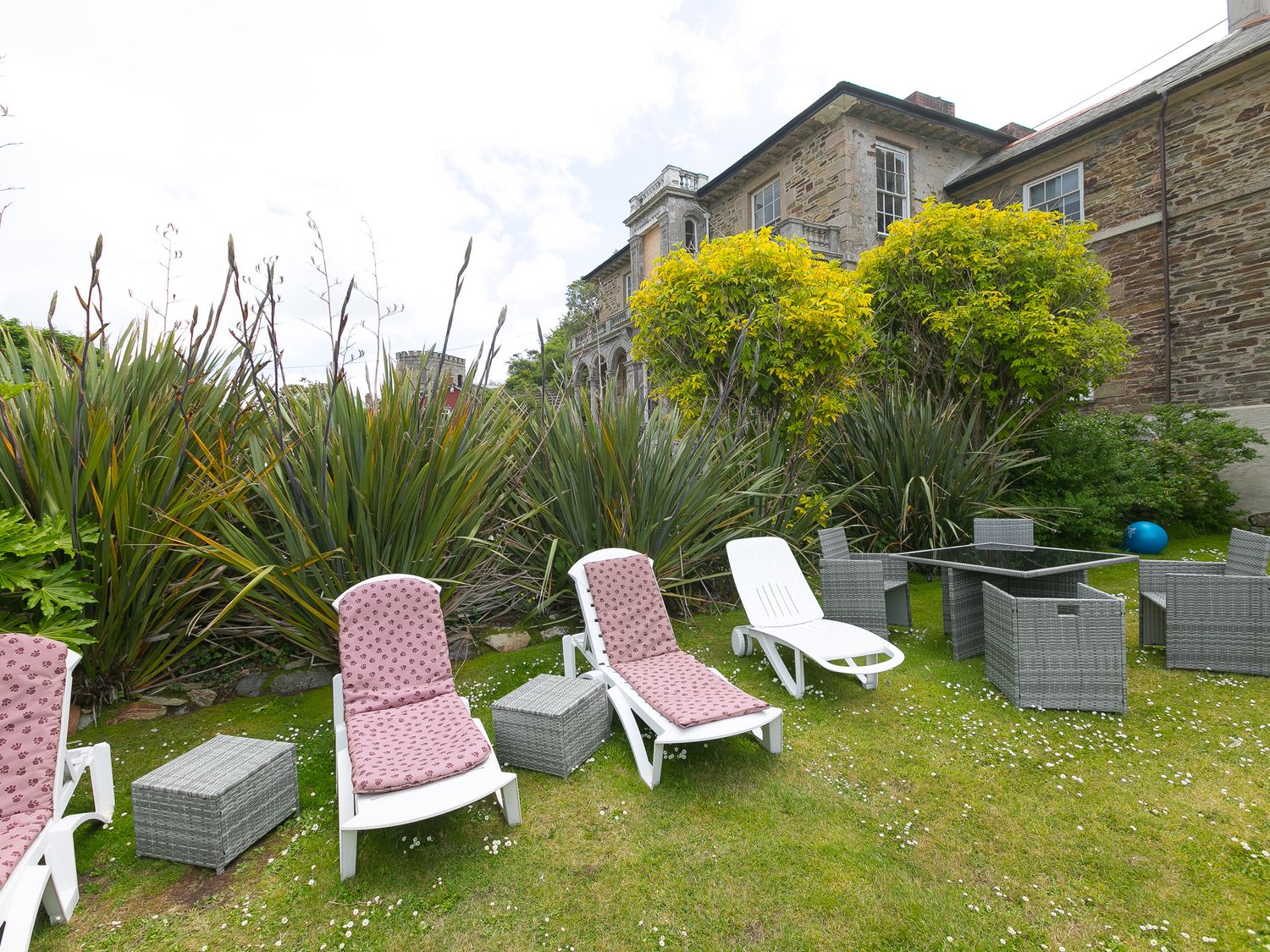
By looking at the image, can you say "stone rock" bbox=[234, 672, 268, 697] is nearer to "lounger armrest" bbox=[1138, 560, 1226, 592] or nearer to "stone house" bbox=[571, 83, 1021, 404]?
"lounger armrest" bbox=[1138, 560, 1226, 592]

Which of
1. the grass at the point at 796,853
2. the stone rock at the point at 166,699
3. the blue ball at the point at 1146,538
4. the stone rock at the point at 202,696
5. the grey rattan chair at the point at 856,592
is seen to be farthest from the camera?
the blue ball at the point at 1146,538

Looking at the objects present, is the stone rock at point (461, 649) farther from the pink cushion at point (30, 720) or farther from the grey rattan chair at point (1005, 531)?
the grey rattan chair at point (1005, 531)

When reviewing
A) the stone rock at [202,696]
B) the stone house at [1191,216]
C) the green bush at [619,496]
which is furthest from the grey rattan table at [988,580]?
the stone house at [1191,216]

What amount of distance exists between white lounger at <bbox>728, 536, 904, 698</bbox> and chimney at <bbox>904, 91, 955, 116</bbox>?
1474 cm

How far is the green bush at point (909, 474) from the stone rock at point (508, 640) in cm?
352

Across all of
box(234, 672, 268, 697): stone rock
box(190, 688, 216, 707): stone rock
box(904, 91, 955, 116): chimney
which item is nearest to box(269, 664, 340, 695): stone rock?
box(234, 672, 268, 697): stone rock

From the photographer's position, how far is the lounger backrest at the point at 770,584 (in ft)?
13.6

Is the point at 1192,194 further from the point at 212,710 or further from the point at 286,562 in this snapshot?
the point at 212,710

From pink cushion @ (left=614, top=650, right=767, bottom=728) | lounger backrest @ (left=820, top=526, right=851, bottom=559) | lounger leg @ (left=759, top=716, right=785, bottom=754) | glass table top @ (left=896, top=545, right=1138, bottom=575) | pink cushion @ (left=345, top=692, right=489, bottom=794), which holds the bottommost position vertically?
lounger leg @ (left=759, top=716, right=785, bottom=754)

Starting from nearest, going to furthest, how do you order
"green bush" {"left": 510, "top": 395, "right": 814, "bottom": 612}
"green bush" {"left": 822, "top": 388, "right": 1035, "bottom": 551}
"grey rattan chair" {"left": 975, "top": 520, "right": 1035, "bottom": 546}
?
"green bush" {"left": 510, "top": 395, "right": 814, "bottom": 612}
"grey rattan chair" {"left": 975, "top": 520, "right": 1035, "bottom": 546}
"green bush" {"left": 822, "top": 388, "right": 1035, "bottom": 551}

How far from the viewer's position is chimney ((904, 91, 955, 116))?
47.9ft

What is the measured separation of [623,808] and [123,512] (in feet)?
9.54

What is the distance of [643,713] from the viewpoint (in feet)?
9.73

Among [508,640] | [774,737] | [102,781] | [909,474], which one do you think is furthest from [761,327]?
[102,781]
